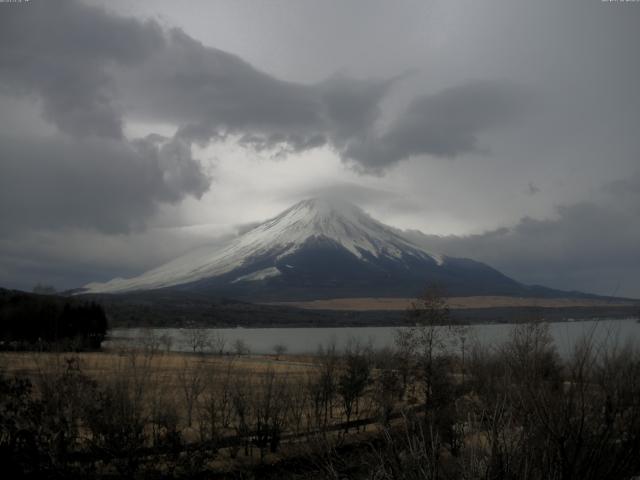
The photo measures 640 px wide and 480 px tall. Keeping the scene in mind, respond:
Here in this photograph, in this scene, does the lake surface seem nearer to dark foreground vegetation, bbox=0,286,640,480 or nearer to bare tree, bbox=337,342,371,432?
dark foreground vegetation, bbox=0,286,640,480

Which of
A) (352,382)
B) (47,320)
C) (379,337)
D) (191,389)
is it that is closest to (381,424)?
(191,389)

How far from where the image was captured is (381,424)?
536cm

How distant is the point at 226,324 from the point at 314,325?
24.1m

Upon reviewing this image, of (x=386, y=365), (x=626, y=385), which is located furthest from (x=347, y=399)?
(x=626, y=385)

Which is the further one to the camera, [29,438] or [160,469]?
[160,469]

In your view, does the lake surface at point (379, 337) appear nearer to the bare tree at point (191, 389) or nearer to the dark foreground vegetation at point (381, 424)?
the dark foreground vegetation at point (381, 424)

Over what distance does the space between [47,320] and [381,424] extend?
61006 millimetres

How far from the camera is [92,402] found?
13945 millimetres

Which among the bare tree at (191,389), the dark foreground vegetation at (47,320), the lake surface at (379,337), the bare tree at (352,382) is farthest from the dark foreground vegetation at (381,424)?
the dark foreground vegetation at (47,320)

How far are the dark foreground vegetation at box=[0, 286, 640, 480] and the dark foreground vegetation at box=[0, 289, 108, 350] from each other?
124 ft

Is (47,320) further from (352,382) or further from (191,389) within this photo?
(352,382)

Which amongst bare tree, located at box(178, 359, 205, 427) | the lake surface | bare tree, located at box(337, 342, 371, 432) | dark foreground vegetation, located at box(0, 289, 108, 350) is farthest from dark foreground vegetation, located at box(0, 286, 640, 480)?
dark foreground vegetation, located at box(0, 289, 108, 350)

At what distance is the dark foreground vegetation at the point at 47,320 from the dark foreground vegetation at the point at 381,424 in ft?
124

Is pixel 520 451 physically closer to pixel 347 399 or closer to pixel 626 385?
pixel 626 385
